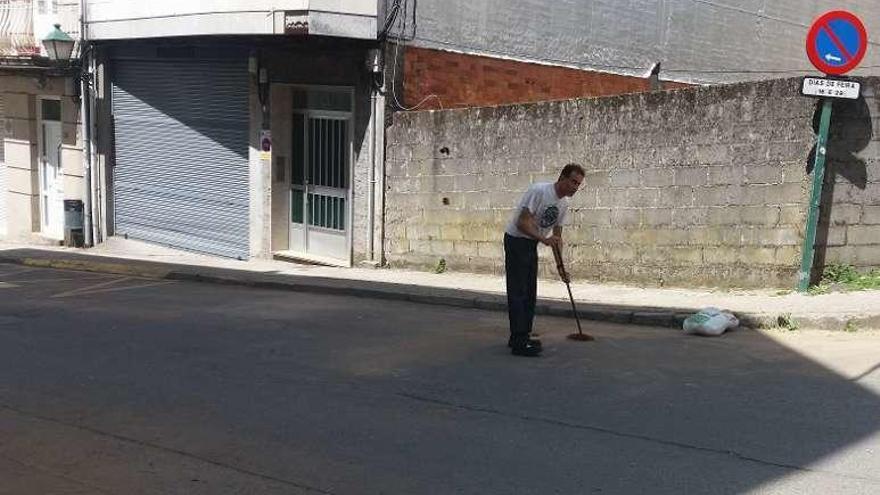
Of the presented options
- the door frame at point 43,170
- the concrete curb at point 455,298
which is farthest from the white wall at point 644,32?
the door frame at point 43,170

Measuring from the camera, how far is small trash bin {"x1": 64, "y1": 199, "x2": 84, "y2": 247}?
60.6ft

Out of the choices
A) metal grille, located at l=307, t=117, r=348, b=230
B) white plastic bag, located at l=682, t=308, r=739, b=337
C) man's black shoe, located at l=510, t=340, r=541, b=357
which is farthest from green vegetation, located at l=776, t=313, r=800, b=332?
metal grille, located at l=307, t=117, r=348, b=230

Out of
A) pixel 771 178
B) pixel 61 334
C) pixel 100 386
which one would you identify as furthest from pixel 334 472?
pixel 771 178

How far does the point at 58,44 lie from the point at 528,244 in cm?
1287

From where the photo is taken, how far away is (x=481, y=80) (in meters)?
14.8

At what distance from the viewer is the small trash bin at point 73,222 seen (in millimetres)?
18469

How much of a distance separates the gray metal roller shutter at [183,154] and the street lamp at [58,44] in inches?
38.1

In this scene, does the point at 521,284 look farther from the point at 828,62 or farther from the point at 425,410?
the point at 828,62

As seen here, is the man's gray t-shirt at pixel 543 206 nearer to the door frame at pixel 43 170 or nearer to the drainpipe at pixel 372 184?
the drainpipe at pixel 372 184

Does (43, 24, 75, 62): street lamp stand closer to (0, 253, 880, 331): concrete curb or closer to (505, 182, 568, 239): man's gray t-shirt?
(0, 253, 880, 331): concrete curb

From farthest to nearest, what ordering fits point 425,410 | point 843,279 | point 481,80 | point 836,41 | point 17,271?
point 17,271
point 481,80
point 843,279
point 836,41
point 425,410

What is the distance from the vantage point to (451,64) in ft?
47.3

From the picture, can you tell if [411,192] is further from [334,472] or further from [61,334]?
[334,472]

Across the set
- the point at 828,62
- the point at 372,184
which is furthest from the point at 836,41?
the point at 372,184
